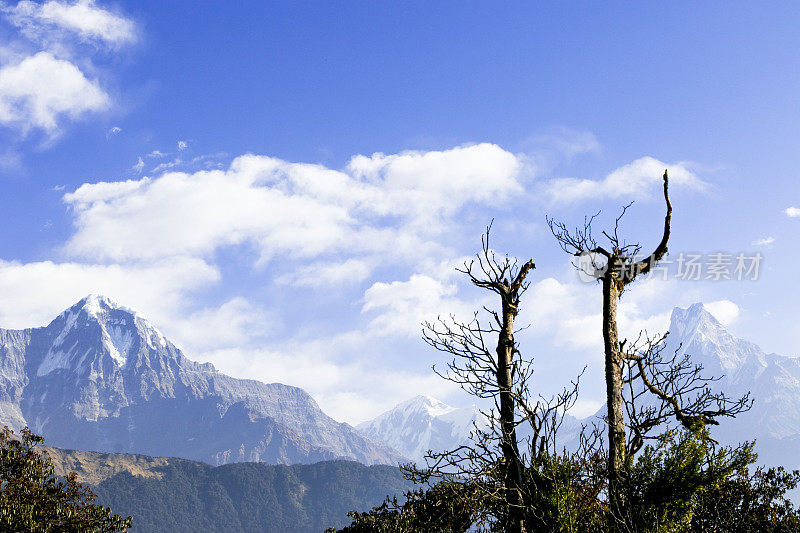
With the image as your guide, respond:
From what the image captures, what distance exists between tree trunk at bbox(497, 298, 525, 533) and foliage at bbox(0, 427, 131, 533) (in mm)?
23306

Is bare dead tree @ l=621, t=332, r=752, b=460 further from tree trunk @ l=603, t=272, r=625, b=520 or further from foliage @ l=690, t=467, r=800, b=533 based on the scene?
foliage @ l=690, t=467, r=800, b=533

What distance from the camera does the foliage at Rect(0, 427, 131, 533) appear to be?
2773 cm

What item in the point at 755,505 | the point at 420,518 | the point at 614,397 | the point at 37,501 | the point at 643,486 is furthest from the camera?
the point at 37,501

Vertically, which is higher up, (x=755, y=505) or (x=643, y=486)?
(x=643, y=486)

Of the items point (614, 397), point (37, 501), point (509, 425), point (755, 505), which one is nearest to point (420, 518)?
point (755, 505)

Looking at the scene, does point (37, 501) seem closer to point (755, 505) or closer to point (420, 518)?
point (420, 518)

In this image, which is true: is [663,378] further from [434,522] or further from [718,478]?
[434,522]

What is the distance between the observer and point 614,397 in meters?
12.6

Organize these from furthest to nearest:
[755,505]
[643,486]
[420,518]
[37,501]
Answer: [37,501], [420,518], [755,505], [643,486]

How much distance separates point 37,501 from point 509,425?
100.0 ft

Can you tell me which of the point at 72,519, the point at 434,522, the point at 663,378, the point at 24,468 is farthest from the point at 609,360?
the point at 24,468

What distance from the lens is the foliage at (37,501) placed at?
2773 cm

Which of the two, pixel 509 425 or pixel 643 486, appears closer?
pixel 643 486

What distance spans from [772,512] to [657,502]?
17.5 meters
